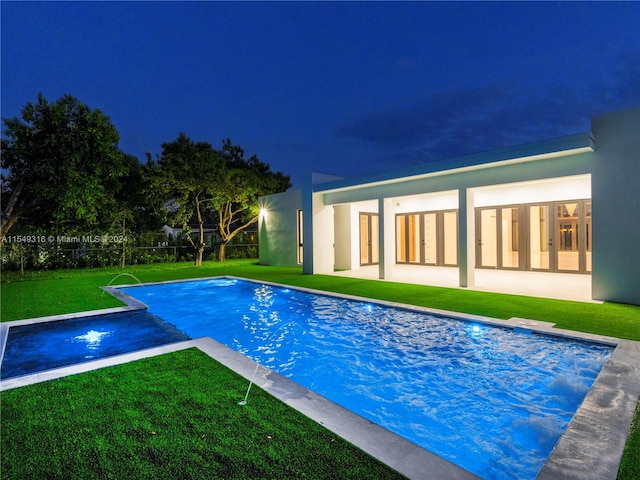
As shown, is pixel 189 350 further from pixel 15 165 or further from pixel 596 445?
pixel 15 165

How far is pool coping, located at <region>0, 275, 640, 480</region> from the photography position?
246 centimetres

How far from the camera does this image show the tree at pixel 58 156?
12.2 meters

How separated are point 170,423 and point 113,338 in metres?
3.98

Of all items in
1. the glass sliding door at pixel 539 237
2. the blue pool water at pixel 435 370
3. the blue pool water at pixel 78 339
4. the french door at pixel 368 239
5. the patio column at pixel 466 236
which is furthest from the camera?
the french door at pixel 368 239

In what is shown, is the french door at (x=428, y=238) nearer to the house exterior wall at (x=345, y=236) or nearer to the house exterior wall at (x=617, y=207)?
the house exterior wall at (x=345, y=236)

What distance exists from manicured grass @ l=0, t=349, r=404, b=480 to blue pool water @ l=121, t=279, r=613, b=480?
116 cm

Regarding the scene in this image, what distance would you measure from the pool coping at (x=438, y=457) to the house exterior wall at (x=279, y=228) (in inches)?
517

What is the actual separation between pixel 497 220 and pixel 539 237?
166cm

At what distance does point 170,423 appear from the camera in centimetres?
301

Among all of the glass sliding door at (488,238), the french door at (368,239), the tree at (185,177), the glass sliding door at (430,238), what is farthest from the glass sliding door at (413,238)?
the tree at (185,177)

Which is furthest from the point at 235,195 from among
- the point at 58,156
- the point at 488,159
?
the point at 488,159

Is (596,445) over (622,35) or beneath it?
beneath

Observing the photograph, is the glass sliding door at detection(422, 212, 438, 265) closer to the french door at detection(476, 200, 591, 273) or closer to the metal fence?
the french door at detection(476, 200, 591, 273)

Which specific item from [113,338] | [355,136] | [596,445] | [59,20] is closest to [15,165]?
[113,338]
